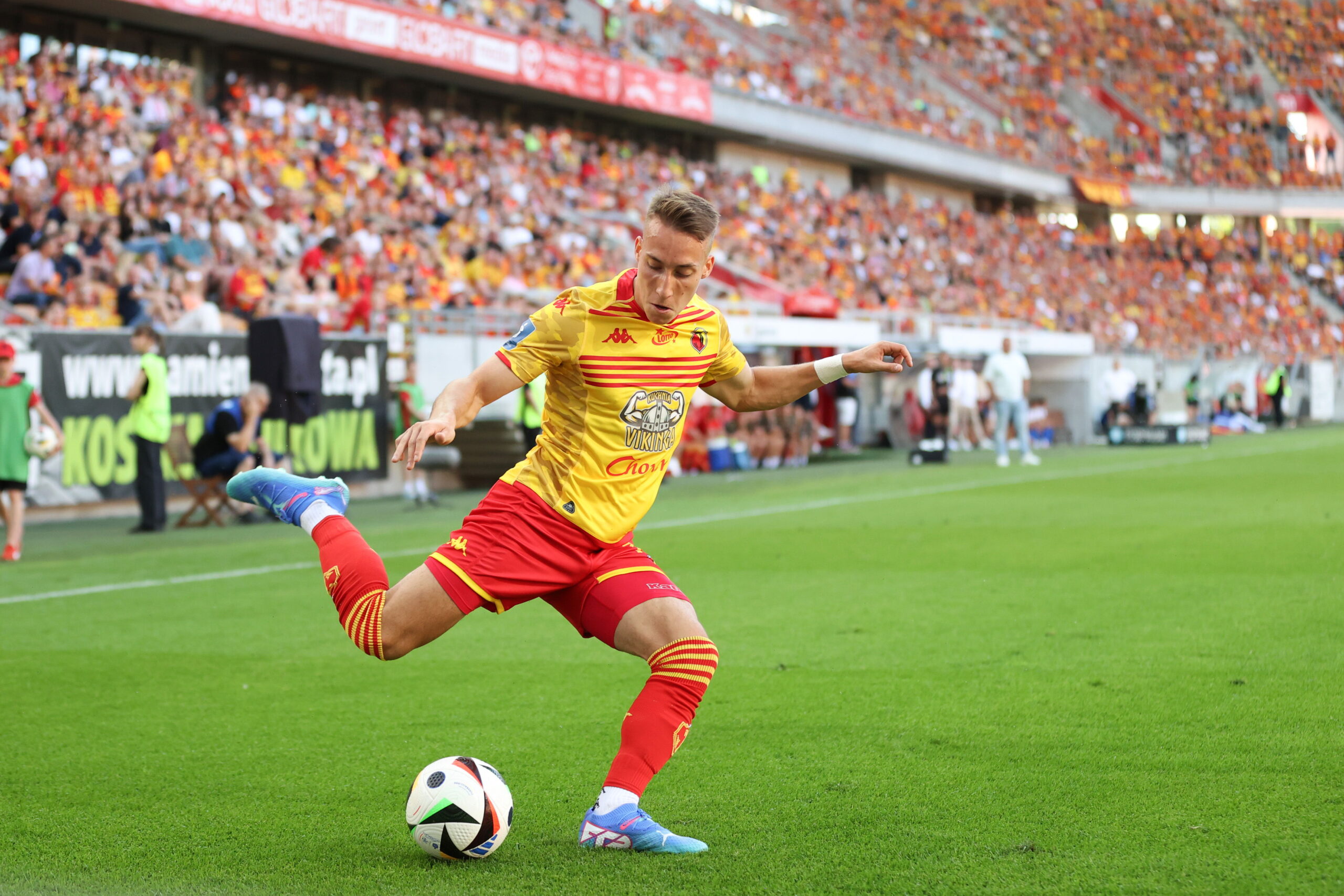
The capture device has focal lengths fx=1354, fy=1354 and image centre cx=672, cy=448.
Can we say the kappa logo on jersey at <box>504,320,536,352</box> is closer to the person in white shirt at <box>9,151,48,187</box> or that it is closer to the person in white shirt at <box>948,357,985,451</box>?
the person in white shirt at <box>9,151,48,187</box>

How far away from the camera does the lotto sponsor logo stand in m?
4.43

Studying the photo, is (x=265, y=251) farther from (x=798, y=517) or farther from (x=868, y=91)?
(x=868, y=91)

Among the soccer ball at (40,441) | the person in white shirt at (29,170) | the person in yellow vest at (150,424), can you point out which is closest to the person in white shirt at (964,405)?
the person in white shirt at (29,170)

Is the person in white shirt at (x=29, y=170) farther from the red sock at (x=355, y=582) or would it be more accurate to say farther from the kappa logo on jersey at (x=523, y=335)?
the kappa logo on jersey at (x=523, y=335)

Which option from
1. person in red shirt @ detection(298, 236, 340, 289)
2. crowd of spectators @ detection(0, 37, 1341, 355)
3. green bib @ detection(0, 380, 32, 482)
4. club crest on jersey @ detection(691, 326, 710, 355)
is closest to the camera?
club crest on jersey @ detection(691, 326, 710, 355)

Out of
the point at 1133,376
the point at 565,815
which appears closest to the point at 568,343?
the point at 565,815

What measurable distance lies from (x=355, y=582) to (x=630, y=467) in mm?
978

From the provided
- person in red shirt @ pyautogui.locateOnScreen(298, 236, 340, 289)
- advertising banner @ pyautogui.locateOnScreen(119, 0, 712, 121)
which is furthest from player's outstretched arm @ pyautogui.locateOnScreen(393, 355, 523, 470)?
advertising banner @ pyautogui.locateOnScreen(119, 0, 712, 121)

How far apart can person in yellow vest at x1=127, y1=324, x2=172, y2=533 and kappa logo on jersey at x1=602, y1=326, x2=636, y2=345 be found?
1155cm

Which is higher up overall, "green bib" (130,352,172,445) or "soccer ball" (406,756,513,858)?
"green bib" (130,352,172,445)

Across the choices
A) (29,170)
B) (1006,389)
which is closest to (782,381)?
(29,170)

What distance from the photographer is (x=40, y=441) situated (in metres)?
12.6

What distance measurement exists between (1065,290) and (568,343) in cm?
4553

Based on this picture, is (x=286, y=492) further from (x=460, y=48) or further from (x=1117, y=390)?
(x=1117, y=390)
